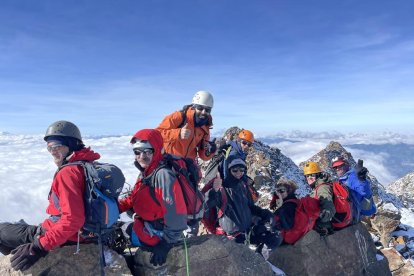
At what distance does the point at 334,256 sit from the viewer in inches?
443

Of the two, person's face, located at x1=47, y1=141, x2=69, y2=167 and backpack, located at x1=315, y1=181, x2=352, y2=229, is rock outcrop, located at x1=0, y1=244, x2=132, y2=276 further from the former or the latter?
backpack, located at x1=315, y1=181, x2=352, y2=229

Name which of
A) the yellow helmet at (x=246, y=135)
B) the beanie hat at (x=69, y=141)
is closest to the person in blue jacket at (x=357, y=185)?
the yellow helmet at (x=246, y=135)

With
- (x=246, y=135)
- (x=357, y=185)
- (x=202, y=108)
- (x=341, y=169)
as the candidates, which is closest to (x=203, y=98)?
(x=202, y=108)

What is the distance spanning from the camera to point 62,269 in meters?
6.27

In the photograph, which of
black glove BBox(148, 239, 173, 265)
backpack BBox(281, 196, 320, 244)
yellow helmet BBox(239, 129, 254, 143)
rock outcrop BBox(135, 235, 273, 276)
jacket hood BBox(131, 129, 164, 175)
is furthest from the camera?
yellow helmet BBox(239, 129, 254, 143)

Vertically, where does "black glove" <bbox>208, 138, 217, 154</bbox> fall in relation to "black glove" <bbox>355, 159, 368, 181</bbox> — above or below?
above

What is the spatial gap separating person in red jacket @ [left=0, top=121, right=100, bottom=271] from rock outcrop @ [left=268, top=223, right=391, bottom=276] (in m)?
6.73

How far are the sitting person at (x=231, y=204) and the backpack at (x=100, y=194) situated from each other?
3080mm

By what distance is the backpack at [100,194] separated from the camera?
580cm

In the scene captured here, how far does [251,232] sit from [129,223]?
13.2 feet

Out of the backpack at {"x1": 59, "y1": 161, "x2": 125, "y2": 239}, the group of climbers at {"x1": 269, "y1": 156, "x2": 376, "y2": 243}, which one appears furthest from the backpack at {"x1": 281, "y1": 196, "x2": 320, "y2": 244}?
the backpack at {"x1": 59, "y1": 161, "x2": 125, "y2": 239}

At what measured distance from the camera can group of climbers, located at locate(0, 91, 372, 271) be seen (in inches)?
227

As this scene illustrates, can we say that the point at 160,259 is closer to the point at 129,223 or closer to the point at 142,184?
the point at 129,223

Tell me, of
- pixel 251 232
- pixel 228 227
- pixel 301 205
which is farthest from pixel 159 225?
pixel 301 205
